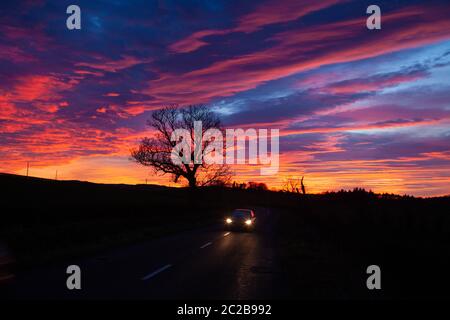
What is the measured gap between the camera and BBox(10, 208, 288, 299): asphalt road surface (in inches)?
356

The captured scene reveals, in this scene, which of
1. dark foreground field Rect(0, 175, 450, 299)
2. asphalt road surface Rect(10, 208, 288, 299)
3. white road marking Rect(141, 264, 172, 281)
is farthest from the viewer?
white road marking Rect(141, 264, 172, 281)

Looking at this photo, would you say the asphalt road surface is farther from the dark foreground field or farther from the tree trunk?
the tree trunk

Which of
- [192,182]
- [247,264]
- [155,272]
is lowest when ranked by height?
[247,264]

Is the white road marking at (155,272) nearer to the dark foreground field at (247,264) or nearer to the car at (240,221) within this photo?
the dark foreground field at (247,264)

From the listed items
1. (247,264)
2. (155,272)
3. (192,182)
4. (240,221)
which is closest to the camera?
(155,272)

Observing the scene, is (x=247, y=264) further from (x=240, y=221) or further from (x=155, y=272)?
(x=240, y=221)

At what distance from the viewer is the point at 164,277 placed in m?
11.1

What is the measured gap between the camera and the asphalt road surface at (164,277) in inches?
356

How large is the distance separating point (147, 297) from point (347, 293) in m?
4.32

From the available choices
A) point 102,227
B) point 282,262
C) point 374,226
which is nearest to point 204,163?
point 102,227

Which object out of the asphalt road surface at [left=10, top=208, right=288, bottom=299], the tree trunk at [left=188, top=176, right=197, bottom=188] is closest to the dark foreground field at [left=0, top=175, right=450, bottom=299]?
the asphalt road surface at [left=10, top=208, right=288, bottom=299]

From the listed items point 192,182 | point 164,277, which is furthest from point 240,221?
point 192,182

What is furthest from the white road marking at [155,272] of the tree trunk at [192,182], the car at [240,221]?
the tree trunk at [192,182]

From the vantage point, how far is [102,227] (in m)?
27.5
